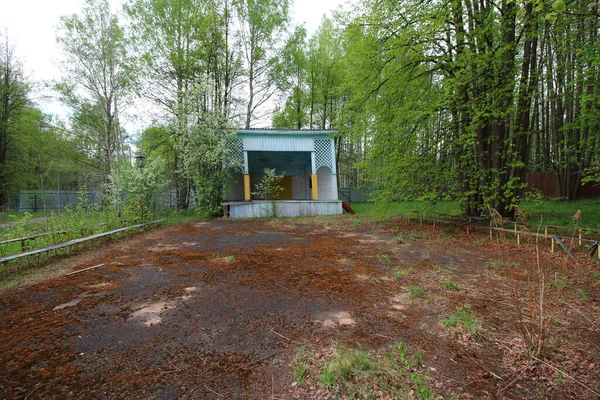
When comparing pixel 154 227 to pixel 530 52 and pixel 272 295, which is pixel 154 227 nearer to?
pixel 272 295

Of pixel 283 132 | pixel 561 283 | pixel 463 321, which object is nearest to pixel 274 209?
pixel 283 132

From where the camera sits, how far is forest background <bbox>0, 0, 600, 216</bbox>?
259 inches

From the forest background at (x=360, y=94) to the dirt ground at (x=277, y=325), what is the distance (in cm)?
250

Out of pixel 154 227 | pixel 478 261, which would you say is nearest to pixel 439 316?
pixel 478 261

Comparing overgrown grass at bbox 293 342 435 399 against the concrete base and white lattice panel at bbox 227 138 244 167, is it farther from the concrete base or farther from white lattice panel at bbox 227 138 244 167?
white lattice panel at bbox 227 138 244 167

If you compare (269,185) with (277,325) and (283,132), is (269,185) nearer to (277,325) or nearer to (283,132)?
(283,132)

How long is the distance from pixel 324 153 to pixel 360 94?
6.10 m

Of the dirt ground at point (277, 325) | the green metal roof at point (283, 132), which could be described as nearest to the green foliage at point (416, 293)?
the dirt ground at point (277, 325)

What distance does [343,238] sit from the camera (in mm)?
7273

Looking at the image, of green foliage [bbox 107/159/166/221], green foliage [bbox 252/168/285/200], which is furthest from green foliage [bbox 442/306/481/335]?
green foliage [bbox 252/168/285/200]

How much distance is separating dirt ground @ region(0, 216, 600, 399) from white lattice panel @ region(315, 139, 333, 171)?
32.0 ft

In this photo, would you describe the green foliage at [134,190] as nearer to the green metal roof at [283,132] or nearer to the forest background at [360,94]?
the forest background at [360,94]

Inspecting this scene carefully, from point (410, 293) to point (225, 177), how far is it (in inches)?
428

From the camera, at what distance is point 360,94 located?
832 cm
